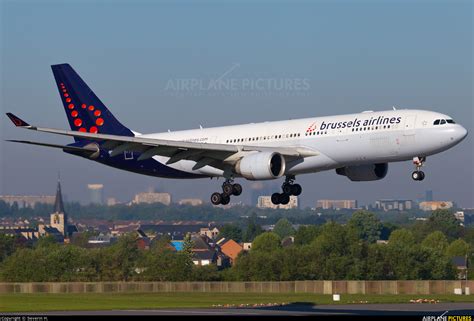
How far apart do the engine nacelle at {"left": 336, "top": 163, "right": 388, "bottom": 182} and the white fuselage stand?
3811mm

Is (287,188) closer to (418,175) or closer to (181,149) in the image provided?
(181,149)

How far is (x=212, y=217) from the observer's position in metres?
166

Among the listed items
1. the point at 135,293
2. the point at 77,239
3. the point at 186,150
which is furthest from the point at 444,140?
the point at 77,239

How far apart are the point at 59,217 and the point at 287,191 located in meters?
92.0

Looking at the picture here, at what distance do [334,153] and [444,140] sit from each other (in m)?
6.11

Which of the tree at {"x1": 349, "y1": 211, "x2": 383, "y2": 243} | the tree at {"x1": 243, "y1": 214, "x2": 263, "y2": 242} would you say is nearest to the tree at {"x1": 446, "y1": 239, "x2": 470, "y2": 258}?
the tree at {"x1": 349, "y1": 211, "x2": 383, "y2": 243}

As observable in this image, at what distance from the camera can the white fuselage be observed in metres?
62.4

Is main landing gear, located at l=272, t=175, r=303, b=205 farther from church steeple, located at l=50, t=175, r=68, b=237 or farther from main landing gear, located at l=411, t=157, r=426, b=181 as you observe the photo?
church steeple, located at l=50, t=175, r=68, b=237

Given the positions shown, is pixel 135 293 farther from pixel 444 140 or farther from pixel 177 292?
pixel 444 140

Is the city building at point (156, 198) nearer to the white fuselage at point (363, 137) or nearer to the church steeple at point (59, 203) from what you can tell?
the church steeple at point (59, 203)

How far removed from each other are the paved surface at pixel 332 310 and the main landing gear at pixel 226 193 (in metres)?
6.35

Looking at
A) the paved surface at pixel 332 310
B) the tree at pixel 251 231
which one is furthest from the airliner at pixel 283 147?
Answer: the tree at pixel 251 231

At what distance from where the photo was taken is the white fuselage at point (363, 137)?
62.4 metres

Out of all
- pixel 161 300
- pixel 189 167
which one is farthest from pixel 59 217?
pixel 189 167
